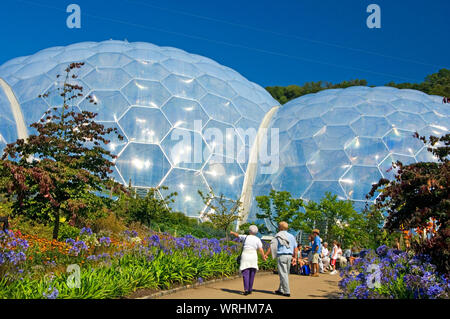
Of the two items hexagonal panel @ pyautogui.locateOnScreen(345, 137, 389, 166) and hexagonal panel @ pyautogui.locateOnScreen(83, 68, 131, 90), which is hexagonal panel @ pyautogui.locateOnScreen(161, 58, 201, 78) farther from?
hexagonal panel @ pyautogui.locateOnScreen(345, 137, 389, 166)

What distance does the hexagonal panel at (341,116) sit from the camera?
→ 2134cm

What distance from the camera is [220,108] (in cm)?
2267

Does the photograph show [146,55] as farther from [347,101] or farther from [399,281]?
[399,281]

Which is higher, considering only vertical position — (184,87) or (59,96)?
(184,87)

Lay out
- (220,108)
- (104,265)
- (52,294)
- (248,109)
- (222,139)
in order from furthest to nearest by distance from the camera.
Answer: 1. (248,109)
2. (220,108)
3. (222,139)
4. (104,265)
5. (52,294)

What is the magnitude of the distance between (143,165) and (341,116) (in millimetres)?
10443

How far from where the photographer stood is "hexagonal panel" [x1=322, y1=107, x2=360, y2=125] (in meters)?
21.3

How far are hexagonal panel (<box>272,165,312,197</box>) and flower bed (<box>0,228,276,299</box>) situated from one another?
9.32 metres

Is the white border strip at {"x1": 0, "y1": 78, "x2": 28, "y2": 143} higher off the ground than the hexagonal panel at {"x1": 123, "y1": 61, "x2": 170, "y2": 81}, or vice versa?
the hexagonal panel at {"x1": 123, "y1": 61, "x2": 170, "y2": 81}

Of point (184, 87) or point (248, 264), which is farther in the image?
point (184, 87)

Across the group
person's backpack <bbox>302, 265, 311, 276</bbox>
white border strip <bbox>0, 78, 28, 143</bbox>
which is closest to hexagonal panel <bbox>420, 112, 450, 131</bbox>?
person's backpack <bbox>302, 265, 311, 276</bbox>

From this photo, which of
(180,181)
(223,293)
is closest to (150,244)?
(223,293)

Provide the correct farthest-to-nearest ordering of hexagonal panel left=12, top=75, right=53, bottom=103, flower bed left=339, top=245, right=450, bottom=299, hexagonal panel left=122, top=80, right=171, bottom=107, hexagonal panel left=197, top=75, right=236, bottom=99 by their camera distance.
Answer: hexagonal panel left=197, top=75, right=236, bottom=99, hexagonal panel left=12, top=75, right=53, bottom=103, hexagonal panel left=122, top=80, right=171, bottom=107, flower bed left=339, top=245, right=450, bottom=299

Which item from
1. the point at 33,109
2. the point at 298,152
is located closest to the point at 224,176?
the point at 298,152
